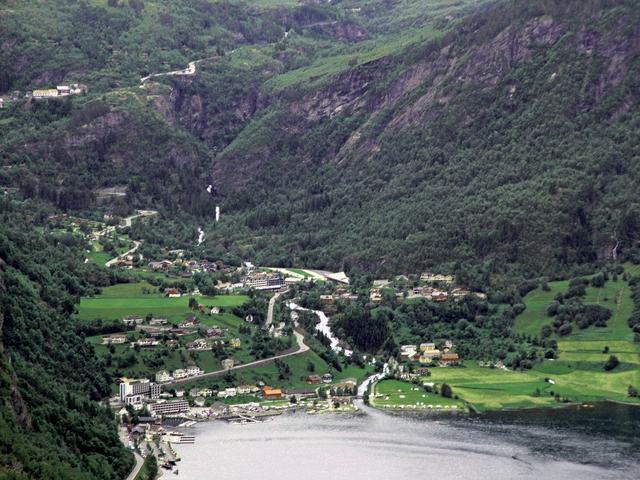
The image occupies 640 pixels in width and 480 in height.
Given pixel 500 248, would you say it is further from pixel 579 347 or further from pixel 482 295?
pixel 579 347

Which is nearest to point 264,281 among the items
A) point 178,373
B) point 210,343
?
point 210,343

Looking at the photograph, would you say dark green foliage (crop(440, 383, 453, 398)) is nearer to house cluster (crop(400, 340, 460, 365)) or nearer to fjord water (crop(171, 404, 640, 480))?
fjord water (crop(171, 404, 640, 480))

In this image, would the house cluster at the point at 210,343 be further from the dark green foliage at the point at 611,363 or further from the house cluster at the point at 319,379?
the dark green foliage at the point at 611,363

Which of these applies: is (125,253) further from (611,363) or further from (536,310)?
(611,363)

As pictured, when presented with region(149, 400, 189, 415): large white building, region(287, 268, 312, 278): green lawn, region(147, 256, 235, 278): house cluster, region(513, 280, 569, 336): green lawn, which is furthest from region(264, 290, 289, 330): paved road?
region(149, 400, 189, 415): large white building

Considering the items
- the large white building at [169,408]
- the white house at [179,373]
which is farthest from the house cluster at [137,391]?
the white house at [179,373]
